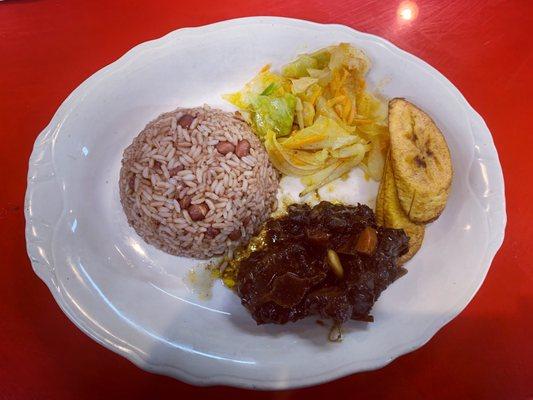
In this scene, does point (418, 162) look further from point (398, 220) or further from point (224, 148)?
point (224, 148)

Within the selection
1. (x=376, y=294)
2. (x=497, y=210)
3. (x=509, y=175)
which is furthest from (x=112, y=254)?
(x=509, y=175)

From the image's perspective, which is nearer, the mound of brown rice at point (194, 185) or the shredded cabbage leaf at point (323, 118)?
the mound of brown rice at point (194, 185)

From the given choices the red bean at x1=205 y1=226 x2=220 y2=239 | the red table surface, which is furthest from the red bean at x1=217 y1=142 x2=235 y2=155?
the red table surface

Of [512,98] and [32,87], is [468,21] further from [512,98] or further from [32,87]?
[32,87]

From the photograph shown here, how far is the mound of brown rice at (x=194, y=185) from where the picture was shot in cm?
192

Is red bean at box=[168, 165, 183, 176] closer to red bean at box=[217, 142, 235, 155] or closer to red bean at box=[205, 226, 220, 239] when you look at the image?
red bean at box=[217, 142, 235, 155]

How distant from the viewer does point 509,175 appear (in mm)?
2211

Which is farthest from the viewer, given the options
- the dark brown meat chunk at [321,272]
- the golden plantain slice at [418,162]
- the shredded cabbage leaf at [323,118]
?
the shredded cabbage leaf at [323,118]

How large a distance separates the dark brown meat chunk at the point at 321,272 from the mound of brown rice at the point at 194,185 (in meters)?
0.23

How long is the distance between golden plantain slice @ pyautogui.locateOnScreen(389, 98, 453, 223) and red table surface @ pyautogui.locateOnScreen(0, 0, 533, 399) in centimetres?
53

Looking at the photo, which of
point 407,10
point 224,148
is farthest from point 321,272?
point 407,10

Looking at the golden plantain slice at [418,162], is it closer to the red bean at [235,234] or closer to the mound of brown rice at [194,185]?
the mound of brown rice at [194,185]

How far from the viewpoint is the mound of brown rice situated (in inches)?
75.5

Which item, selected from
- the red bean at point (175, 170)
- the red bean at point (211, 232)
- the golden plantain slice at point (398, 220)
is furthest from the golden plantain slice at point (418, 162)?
the red bean at point (175, 170)
